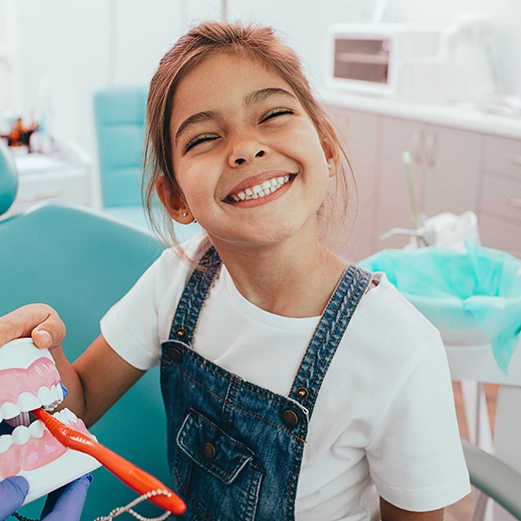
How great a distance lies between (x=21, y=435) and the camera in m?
0.62

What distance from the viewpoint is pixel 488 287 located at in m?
1.20

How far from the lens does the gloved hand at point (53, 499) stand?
0.57 metres

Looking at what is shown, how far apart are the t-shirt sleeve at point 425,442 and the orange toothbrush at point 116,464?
33 cm

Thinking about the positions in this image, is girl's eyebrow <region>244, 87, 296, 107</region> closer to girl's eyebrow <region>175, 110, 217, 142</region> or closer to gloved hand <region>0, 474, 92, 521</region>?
girl's eyebrow <region>175, 110, 217, 142</region>

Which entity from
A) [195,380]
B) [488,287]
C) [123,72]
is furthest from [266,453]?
[123,72]

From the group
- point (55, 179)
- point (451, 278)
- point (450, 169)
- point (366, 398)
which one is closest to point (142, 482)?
point (366, 398)

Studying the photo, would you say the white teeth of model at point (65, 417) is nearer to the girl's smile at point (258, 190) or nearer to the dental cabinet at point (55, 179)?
the girl's smile at point (258, 190)

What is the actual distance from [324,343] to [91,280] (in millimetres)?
427

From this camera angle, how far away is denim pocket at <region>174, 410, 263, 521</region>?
0.91 meters

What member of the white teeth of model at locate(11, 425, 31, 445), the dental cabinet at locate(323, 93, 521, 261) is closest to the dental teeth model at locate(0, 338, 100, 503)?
the white teeth of model at locate(11, 425, 31, 445)

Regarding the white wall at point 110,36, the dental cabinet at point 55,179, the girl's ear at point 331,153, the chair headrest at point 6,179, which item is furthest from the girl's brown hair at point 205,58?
the white wall at point 110,36

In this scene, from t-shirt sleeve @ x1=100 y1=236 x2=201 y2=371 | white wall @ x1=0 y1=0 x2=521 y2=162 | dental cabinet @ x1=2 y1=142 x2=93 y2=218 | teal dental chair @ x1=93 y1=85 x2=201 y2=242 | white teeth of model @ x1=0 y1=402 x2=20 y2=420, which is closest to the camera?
white teeth of model @ x1=0 y1=402 x2=20 y2=420

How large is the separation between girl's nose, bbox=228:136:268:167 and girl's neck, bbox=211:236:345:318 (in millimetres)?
119

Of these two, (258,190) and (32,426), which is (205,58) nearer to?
(258,190)
